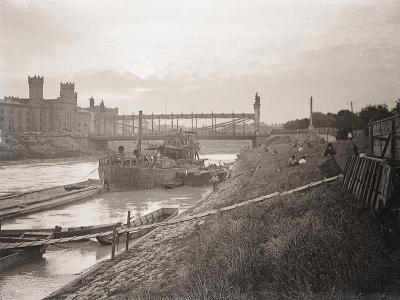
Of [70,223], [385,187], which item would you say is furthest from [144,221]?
[385,187]

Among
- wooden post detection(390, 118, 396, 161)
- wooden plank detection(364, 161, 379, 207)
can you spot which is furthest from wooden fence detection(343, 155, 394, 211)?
wooden post detection(390, 118, 396, 161)

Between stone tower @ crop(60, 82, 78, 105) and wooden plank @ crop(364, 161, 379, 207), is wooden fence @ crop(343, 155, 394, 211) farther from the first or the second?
stone tower @ crop(60, 82, 78, 105)

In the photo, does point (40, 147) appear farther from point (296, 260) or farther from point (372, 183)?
point (296, 260)

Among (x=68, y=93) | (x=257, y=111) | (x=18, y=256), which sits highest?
(x=68, y=93)

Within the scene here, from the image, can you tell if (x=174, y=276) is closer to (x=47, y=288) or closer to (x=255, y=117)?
(x=47, y=288)

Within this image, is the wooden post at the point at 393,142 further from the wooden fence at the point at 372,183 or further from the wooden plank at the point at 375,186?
the wooden plank at the point at 375,186

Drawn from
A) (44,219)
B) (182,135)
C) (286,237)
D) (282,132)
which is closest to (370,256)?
(286,237)

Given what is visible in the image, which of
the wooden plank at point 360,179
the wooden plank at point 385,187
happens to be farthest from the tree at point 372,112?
the wooden plank at point 385,187
